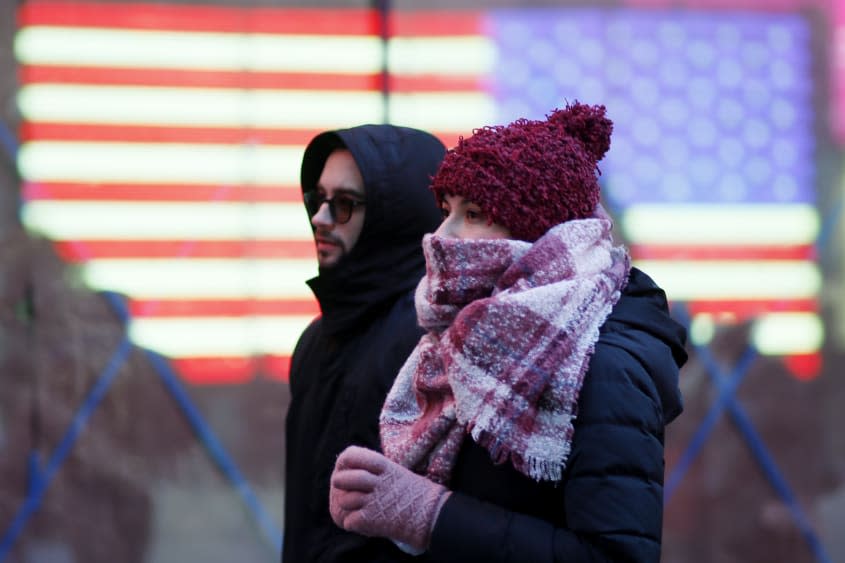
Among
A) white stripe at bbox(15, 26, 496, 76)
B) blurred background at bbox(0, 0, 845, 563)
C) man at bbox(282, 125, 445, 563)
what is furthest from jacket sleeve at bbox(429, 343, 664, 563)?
white stripe at bbox(15, 26, 496, 76)

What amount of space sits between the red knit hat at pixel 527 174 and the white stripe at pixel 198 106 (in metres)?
3.13

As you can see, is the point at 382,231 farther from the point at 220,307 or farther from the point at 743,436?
the point at 743,436

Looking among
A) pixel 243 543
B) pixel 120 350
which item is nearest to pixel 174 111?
pixel 120 350

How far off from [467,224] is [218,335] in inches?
125

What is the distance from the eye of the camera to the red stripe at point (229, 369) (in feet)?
15.8

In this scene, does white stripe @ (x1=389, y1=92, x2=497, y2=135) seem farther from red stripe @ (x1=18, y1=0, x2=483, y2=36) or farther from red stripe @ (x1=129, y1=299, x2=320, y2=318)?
red stripe @ (x1=129, y1=299, x2=320, y2=318)

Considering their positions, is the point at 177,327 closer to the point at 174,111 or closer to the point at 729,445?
the point at 174,111

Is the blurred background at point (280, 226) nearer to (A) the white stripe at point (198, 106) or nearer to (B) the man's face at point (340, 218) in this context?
(A) the white stripe at point (198, 106)

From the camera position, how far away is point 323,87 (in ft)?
16.2

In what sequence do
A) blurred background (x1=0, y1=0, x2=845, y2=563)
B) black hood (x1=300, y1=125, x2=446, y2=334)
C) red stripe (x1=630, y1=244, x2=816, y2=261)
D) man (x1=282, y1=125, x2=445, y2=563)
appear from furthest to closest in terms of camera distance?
red stripe (x1=630, y1=244, x2=816, y2=261)
blurred background (x1=0, y1=0, x2=845, y2=563)
black hood (x1=300, y1=125, x2=446, y2=334)
man (x1=282, y1=125, x2=445, y2=563)

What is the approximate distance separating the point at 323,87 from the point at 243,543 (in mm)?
1851

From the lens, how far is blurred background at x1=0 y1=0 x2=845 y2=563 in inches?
187

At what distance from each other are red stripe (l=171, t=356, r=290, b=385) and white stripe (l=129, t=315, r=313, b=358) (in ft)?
0.08

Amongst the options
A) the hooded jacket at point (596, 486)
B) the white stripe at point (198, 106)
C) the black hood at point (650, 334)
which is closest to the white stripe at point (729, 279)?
the white stripe at point (198, 106)
